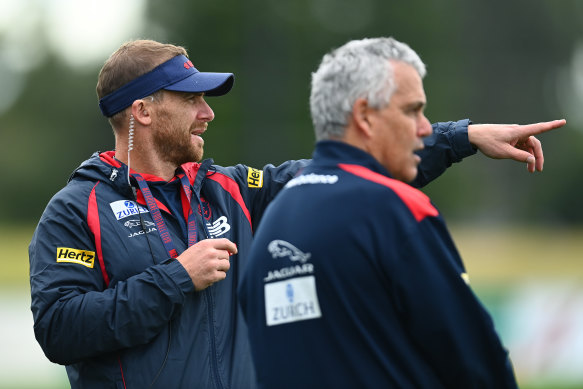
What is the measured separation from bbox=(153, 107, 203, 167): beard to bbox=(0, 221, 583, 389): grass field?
567 cm

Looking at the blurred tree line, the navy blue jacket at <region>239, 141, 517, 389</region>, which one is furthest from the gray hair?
the blurred tree line

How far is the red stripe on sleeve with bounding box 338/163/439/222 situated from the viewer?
92.8 inches

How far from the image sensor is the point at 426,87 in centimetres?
2200

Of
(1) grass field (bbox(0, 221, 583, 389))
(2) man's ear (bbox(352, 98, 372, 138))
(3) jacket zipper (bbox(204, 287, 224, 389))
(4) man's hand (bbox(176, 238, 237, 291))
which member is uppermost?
(2) man's ear (bbox(352, 98, 372, 138))

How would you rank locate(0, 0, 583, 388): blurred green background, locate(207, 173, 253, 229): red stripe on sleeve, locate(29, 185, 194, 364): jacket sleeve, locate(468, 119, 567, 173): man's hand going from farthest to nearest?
locate(0, 0, 583, 388): blurred green background < locate(207, 173, 253, 229): red stripe on sleeve < locate(468, 119, 567, 173): man's hand < locate(29, 185, 194, 364): jacket sleeve

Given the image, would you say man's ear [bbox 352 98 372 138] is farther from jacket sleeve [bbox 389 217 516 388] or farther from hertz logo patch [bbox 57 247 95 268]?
hertz logo patch [bbox 57 247 95 268]

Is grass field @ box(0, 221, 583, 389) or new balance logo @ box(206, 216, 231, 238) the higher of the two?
new balance logo @ box(206, 216, 231, 238)

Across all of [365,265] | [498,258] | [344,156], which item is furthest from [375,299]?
[498,258]

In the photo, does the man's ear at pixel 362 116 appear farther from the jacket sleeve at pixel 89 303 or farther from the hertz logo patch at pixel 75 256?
the hertz logo patch at pixel 75 256

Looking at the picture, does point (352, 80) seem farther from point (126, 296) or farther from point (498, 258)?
point (498, 258)

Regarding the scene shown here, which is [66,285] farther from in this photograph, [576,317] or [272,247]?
[576,317]

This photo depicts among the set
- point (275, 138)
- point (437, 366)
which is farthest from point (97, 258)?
point (275, 138)

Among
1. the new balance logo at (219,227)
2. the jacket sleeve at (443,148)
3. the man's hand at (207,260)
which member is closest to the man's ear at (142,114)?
the new balance logo at (219,227)

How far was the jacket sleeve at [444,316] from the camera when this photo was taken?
232 cm
